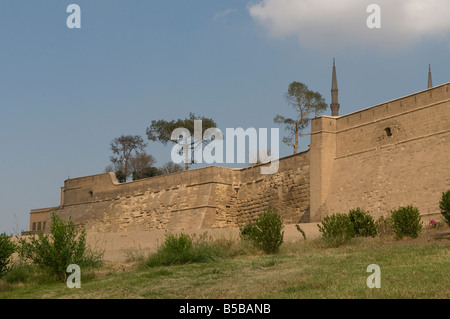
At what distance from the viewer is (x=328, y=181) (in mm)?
26062

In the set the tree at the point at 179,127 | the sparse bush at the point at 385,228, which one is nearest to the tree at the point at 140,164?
the tree at the point at 179,127

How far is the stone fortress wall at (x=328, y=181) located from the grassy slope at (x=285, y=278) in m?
7.58

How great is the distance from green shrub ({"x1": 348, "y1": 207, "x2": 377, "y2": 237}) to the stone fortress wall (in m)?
3.67

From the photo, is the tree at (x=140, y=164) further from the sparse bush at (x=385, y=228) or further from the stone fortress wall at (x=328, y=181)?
the sparse bush at (x=385, y=228)

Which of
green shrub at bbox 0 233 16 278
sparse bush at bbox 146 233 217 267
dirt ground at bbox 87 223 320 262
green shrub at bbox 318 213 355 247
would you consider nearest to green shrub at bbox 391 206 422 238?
green shrub at bbox 318 213 355 247

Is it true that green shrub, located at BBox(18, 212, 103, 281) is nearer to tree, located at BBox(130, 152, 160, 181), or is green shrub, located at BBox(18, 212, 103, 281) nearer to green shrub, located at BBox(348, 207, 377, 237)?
green shrub, located at BBox(348, 207, 377, 237)

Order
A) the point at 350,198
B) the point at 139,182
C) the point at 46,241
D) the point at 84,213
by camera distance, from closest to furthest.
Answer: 1. the point at 46,241
2. the point at 350,198
3. the point at 139,182
4. the point at 84,213

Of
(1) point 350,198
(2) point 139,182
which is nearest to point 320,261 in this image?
(1) point 350,198

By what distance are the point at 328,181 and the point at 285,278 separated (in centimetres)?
1531

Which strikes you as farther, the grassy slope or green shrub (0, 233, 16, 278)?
green shrub (0, 233, 16, 278)

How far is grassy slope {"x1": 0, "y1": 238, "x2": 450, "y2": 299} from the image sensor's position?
32.1 feet

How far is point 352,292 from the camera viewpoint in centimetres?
954
